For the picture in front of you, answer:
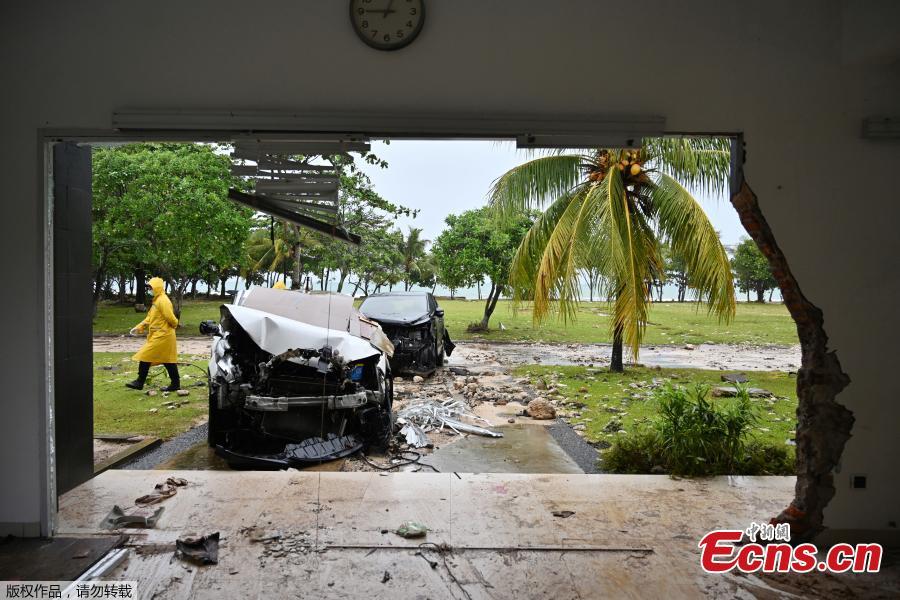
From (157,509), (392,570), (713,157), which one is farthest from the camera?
(713,157)

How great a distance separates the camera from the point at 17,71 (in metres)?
3.09

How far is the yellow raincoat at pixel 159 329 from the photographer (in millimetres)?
6648

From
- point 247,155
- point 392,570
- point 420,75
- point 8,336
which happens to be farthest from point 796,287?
point 8,336

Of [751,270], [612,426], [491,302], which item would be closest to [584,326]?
[491,302]

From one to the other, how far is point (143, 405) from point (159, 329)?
38.4 inches

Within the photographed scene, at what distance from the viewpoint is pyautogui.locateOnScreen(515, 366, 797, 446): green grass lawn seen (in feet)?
20.2

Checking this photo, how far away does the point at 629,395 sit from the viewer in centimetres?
800

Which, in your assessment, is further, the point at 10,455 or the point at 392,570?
the point at 10,455

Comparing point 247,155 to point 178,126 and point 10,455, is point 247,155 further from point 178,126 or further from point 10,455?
point 10,455

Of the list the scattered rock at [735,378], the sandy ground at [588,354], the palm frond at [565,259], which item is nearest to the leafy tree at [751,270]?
the sandy ground at [588,354]

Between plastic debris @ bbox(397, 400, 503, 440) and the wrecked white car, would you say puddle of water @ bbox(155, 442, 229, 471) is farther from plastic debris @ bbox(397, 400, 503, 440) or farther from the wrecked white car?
plastic debris @ bbox(397, 400, 503, 440)

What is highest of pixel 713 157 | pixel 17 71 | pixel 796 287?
pixel 713 157

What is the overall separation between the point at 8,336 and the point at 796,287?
15.9 ft

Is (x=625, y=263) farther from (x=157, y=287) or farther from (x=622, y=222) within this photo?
(x=157, y=287)
